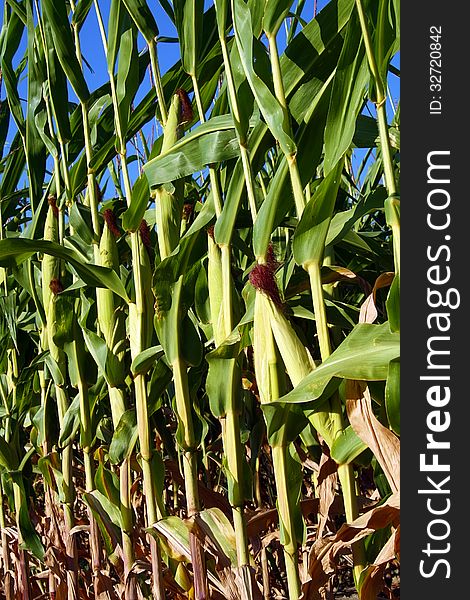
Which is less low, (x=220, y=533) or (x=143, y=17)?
(x=143, y=17)

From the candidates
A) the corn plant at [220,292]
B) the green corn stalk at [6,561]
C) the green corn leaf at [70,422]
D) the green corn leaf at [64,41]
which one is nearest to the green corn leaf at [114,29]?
the corn plant at [220,292]

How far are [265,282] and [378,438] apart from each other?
257 mm

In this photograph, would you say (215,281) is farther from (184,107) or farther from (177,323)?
(184,107)

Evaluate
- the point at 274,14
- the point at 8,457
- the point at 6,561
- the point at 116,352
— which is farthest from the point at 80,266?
the point at 6,561

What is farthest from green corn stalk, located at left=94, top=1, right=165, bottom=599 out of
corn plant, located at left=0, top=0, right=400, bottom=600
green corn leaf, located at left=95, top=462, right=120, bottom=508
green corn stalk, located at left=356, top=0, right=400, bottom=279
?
green corn stalk, located at left=356, top=0, right=400, bottom=279

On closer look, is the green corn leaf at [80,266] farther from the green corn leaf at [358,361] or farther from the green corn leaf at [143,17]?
the green corn leaf at [358,361]

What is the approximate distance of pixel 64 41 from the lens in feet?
4.97

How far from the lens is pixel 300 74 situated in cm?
107

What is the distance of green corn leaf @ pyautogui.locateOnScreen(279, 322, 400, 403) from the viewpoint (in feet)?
2.81

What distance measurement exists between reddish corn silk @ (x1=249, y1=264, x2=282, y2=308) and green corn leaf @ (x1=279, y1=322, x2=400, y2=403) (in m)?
0.13

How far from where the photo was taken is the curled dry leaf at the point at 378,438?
35.8 inches

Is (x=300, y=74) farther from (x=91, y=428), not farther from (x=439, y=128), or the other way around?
(x=91, y=428)

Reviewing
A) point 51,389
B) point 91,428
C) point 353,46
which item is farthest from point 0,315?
point 353,46

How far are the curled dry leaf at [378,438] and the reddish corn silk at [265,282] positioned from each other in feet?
0.60
